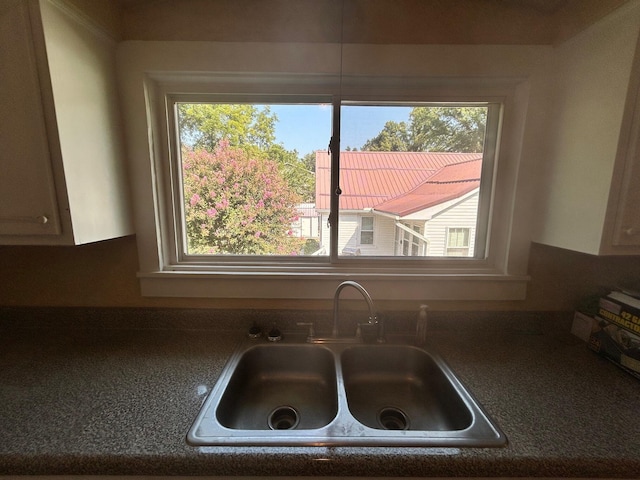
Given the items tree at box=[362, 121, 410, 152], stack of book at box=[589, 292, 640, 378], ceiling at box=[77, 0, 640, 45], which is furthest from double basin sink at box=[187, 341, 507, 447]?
ceiling at box=[77, 0, 640, 45]

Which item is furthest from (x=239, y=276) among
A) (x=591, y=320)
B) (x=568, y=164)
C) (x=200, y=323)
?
(x=591, y=320)

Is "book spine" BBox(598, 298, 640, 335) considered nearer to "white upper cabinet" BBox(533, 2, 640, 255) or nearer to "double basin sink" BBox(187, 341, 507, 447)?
"white upper cabinet" BBox(533, 2, 640, 255)

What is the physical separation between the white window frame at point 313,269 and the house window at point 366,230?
0.46ft

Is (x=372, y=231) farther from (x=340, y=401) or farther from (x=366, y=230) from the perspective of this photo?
(x=340, y=401)

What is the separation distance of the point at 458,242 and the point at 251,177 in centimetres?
99

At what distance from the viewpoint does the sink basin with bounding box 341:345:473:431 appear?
875 millimetres

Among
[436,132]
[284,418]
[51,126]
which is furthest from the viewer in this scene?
[436,132]

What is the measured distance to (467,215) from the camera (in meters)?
1.18

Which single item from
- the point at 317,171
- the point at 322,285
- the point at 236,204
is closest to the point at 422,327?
the point at 322,285

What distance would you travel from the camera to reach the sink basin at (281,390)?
2.88 feet

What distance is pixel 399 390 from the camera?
39.6 inches

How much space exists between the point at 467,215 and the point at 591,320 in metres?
0.60

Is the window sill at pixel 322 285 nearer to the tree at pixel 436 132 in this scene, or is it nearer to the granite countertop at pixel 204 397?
the granite countertop at pixel 204 397

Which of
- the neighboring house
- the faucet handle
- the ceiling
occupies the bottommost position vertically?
the faucet handle
